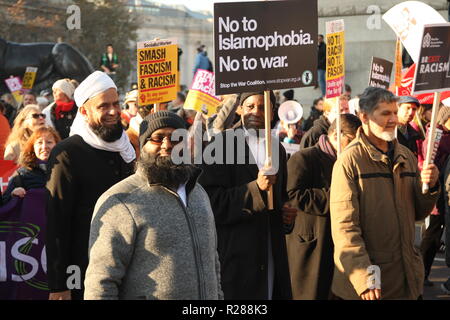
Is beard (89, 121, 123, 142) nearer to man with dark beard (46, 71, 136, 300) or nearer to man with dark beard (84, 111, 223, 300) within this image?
man with dark beard (46, 71, 136, 300)

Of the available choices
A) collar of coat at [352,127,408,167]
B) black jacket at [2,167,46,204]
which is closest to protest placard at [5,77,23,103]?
black jacket at [2,167,46,204]

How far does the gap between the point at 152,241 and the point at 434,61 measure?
11.2 feet

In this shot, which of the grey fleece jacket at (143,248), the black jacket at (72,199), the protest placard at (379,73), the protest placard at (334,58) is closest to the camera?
the grey fleece jacket at (143,248)

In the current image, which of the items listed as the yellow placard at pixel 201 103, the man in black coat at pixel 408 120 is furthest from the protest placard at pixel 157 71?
the man in black coat at pixel 408 120

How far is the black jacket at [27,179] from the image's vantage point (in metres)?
7.56

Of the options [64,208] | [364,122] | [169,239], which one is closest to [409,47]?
[364,122]

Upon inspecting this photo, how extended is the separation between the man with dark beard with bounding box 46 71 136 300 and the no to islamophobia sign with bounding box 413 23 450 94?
225 cm

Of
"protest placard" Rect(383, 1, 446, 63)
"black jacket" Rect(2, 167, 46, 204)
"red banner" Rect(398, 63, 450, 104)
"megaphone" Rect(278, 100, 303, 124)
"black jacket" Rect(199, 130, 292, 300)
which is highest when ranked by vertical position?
"protest placard" Rect(383, 1, 446, 63)

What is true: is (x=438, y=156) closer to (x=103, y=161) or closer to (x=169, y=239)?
(x=103, y=161)

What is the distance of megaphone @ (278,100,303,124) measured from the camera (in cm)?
1367

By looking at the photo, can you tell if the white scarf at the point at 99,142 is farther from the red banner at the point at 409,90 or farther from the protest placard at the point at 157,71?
the red banner at the point at 409,90

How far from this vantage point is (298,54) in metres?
6.41

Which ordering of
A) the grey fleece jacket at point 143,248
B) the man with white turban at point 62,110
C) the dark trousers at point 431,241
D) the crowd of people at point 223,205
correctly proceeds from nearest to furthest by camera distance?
the grey fleece jacket at point 143,248
the crowd of people at point 223,205
the dark trousers at point 431,241
the man with white turban at point 62,110

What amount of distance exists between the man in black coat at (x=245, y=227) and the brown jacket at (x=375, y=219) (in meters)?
0.39
